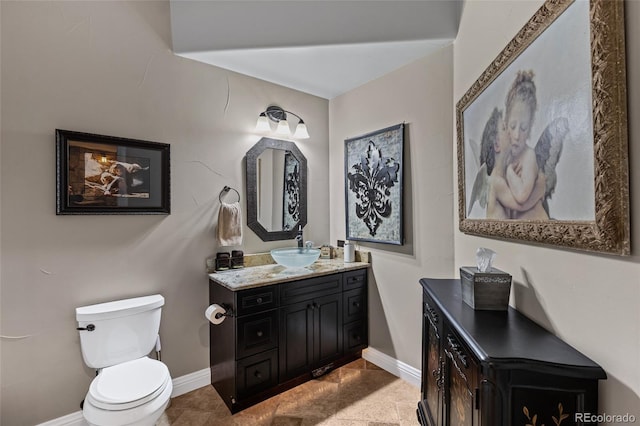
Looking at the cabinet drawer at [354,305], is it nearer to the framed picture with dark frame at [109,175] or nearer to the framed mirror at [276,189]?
the framed mirror at [276,189]

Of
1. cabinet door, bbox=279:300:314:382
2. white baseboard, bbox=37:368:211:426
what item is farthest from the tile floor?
cabinet door, bbox=279:300:314:382

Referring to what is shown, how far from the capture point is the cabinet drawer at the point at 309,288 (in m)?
2.26

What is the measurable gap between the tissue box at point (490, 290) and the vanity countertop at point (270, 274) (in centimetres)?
134

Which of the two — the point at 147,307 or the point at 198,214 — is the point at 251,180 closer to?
the point at 198,214

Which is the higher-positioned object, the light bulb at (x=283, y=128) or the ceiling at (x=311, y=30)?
the ceiling at (x=311, y=30)

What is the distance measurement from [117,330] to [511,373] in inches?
81.5

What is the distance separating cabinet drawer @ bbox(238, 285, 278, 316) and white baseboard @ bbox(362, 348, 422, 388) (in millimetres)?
1132

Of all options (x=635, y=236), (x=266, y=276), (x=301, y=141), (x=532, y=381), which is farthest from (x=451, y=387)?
(x=301, y=141)

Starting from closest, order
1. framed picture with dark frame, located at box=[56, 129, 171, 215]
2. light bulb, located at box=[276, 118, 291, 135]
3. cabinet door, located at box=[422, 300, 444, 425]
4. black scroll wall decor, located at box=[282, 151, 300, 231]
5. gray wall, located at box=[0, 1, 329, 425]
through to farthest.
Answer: cabinet door, located at box=[422, 300, 444, 425]
gray wall, located at box=[0, 1, 329, 425]
framed picture with dark frame, located at box=[56, 129, 171, 215]
light bulb, located at box=[276, 118, 291, 135]
black scroll wall decor, located at box=[282, 151, 300, 231]

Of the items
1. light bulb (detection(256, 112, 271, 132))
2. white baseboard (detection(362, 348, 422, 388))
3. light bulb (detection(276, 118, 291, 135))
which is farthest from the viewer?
light bulb (detection(276, 118, 291, 135))

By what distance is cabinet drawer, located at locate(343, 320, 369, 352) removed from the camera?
2644 millimetres

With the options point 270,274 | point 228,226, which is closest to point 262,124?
point 228,226

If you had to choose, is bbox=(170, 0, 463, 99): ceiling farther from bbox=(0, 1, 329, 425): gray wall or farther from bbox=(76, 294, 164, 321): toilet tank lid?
bbox=(76, 294, 164, 321): toilet tank lid

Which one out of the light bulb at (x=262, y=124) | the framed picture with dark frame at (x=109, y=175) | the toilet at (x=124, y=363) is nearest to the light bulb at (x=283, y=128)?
the light bulb at (x=262, y=124)
